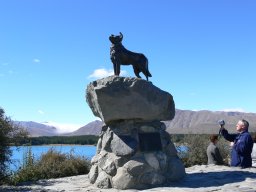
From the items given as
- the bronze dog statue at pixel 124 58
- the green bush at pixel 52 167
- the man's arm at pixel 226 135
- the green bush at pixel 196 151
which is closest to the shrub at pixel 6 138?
the green bush at pixel 52 167

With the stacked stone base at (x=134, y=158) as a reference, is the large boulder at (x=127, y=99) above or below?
above

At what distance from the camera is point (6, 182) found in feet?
35.7

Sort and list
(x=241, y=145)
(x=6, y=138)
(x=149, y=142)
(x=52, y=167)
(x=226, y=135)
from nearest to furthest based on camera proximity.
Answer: (x=149, y=142), (x=6, y=138), (x=241, y=145), (x=226, y=135), (x=52, y=167)

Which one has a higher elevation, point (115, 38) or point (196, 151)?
point (115, 38)

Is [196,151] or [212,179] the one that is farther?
[196,151]

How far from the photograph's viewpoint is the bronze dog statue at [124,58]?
10062 millimetres

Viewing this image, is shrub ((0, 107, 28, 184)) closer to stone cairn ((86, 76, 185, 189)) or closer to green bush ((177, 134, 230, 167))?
stone cairn ((86, 76, 185, 189))

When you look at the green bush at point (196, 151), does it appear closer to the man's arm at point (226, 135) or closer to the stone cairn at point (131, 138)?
the man's arm at point (226, 135)

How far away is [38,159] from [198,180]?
6.07 metres

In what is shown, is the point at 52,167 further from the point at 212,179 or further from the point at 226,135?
the point at 212,179

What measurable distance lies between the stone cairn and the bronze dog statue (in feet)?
2.26

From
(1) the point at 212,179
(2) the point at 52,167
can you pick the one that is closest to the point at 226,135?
(1) the point at 212,179

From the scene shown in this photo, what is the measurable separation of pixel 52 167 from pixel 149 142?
4.53 meters

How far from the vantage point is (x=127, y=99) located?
947 cm
